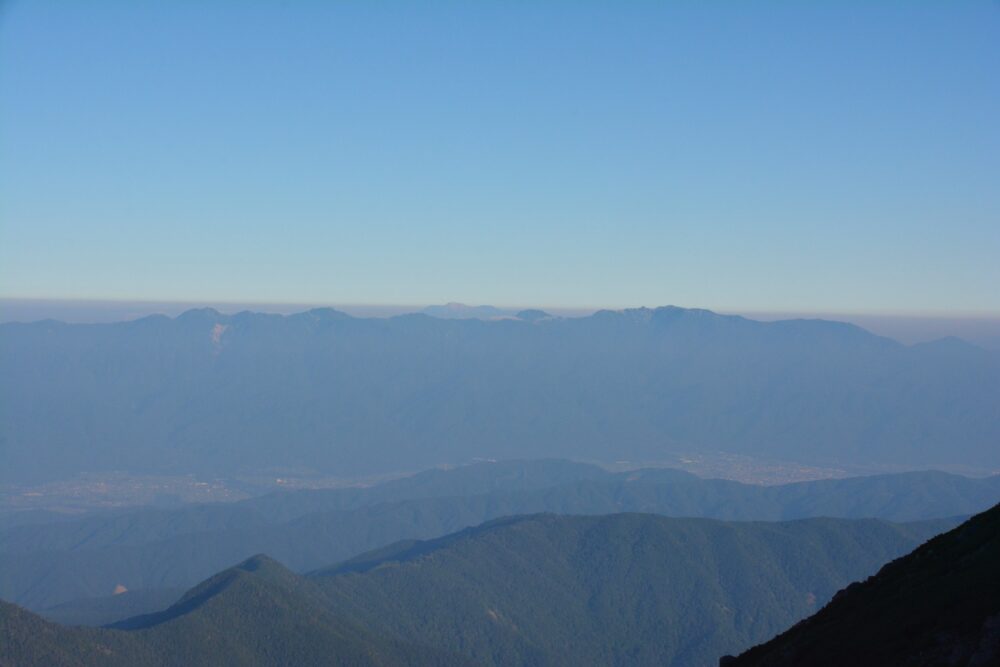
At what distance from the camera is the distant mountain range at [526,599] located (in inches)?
4459

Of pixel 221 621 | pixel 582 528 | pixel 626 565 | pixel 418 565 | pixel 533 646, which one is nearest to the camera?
pixel 221 621

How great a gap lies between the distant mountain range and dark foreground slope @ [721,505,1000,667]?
85.6 metres

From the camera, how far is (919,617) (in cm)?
2861

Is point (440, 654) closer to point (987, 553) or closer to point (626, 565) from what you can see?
point (626, 565)

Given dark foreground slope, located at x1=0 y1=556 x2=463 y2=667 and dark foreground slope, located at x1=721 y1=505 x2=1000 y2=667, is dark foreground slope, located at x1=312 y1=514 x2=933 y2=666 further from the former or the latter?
dark foreground slope, located at x1=721 y1=505 x2=1000 y2=667

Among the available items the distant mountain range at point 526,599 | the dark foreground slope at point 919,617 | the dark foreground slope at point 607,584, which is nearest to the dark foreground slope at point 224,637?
the distant mountain range at point 526,599

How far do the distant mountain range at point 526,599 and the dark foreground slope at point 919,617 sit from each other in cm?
8558

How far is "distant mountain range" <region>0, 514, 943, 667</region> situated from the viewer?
113 metres

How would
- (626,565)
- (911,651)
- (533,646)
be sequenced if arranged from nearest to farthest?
(911,651) → (533,646) → (626,565)

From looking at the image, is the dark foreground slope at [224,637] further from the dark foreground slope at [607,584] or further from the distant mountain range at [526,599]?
the dark foreground slope at [607,584]

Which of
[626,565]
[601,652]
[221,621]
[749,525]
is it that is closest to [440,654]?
[221,621]

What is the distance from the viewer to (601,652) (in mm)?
154500

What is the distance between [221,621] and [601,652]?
66.6 metres

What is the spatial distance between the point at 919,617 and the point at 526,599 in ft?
477
